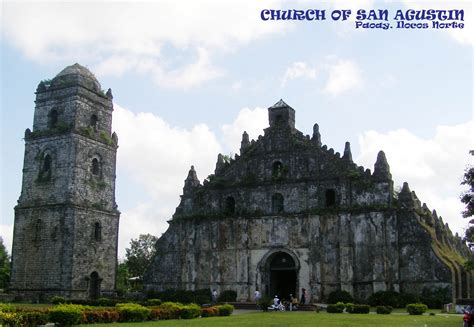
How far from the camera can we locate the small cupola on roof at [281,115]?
4166 centimetres

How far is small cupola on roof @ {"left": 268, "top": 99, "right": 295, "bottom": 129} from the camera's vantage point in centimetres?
4166

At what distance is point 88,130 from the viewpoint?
46.8 m

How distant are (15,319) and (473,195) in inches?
675

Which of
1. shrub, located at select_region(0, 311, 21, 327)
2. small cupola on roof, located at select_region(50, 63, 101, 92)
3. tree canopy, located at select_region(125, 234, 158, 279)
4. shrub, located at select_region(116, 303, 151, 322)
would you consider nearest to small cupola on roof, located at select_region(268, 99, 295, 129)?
small cupola on roof, located at select_region(50, 63, 101, 92)

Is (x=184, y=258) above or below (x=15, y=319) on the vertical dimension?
above

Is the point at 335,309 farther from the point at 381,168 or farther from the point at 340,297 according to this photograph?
the point at 381,168

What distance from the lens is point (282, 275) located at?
41.3 metres

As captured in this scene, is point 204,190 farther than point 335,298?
Yes

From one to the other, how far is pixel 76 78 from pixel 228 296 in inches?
825

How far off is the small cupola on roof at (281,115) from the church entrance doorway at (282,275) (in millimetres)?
8864

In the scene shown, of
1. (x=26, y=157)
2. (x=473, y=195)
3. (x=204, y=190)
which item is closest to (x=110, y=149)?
(x=26, y=157)

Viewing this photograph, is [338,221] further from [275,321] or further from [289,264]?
[275,321]

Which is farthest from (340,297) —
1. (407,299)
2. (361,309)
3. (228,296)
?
(228,296)

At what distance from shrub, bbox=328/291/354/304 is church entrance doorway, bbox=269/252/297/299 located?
3.40 meters
